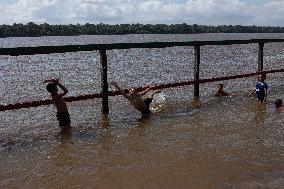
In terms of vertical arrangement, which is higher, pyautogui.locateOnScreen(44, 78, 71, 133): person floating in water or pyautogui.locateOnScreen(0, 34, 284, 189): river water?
pyautogui.locateOnScreen(44, 78, 71, 133): person floating in water

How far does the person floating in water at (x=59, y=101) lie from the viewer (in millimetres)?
9523

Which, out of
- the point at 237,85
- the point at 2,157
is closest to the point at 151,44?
the point at 2,157

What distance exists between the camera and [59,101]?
9734 mm

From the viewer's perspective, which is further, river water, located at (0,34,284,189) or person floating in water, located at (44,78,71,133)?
person floating in water, located at (44,78,71,133)

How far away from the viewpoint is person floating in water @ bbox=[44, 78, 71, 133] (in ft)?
31.2

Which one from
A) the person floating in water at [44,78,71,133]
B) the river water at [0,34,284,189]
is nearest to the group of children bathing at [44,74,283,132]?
the person floating in water at [44,78,71,133]

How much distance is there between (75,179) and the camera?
21.6ft

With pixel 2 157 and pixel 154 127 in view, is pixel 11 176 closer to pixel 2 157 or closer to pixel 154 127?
pixel 2 157

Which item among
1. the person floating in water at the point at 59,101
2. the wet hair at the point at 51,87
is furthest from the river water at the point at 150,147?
the wet hair at the point at 51,87

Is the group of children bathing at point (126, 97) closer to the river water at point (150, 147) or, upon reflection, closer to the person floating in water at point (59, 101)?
the person floating in water at point (59, 101)

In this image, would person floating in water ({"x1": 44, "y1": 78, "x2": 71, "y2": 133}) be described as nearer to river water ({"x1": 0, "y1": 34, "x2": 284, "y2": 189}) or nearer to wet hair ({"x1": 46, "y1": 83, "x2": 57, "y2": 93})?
wet hair ({"x1": 46, "y1": 83, "x2": 57, "y2": 93})

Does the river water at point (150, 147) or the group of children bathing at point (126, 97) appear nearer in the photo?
the river water at point (150, 147)

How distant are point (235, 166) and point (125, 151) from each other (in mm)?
1958

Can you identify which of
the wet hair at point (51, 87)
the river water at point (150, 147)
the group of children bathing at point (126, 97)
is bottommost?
the river water at point (150, 147)
